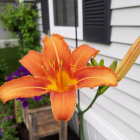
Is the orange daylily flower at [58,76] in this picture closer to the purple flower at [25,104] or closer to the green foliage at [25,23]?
the purple flower at [25,104]

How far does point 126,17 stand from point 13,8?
3103mm

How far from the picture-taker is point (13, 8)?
146 inches

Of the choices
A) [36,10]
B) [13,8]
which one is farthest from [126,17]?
[13,8]

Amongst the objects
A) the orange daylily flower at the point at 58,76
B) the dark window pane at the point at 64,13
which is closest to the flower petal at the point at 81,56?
the orange daylily flower at the point at 58,76

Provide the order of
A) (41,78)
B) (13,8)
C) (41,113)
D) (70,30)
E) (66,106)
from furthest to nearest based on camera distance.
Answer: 1. (13,8)
2. (70,30)
3. (41,113)
4. (41,78)
5. (66,106)

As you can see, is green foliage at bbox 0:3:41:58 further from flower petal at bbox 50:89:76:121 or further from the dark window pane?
flower petal at bbox 50:89:76:121

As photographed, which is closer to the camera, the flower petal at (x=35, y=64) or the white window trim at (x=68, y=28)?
the flower petal at (x=35, y=64)

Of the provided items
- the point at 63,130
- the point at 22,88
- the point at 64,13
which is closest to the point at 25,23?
the point at 64,13

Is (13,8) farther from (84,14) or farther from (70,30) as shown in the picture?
(84,14)

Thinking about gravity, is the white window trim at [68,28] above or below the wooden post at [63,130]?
above

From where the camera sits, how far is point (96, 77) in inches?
18.3

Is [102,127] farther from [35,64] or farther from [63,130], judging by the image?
[35,64]

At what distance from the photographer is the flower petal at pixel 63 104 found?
0.42 metres

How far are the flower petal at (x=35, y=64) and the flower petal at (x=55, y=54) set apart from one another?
0.02m
